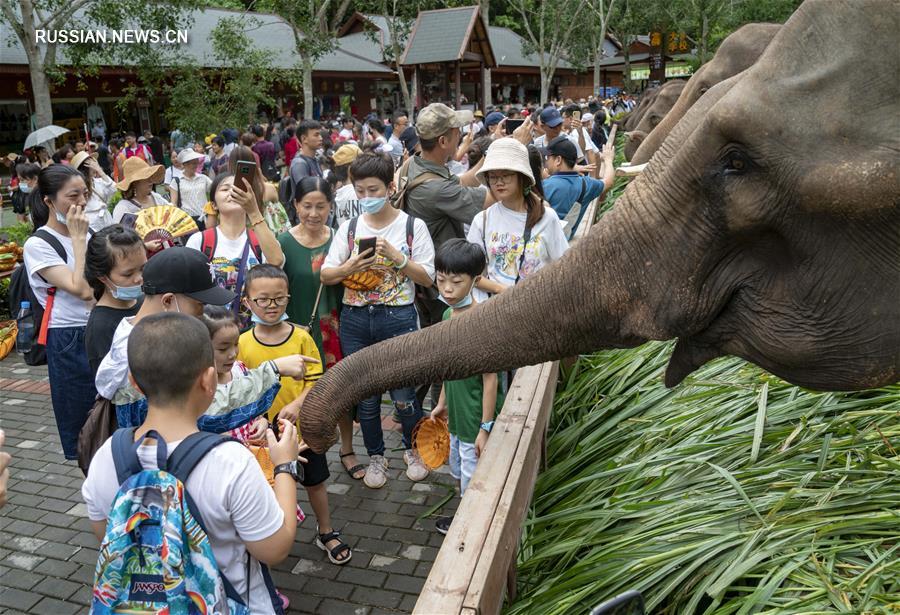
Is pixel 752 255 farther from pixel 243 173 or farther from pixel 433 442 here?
pixel 243 173

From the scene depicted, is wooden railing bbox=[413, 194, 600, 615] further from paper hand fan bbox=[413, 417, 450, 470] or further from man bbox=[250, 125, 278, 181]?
man bbox=[250, 125, 278, 181]

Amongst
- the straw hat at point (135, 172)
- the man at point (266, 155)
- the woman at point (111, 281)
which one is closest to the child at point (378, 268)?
the woman at point (111, 281)

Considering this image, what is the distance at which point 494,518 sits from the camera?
297cm

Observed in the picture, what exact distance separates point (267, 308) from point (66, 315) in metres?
1.62

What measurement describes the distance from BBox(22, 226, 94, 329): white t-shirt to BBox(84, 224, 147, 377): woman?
2.82 ft

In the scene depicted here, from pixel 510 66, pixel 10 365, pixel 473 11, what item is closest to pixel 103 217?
pixel 10 365

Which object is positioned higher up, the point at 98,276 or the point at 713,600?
the point at 98,276

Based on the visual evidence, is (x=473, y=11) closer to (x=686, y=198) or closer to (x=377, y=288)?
(x=377, y=288)

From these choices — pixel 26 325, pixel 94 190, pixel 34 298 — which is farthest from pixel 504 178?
pixel 94 190

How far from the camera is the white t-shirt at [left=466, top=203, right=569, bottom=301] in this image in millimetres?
5027

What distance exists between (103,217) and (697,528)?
19.9ft

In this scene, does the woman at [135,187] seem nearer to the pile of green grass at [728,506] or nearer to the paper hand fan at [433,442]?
A: the paper hand fan at [433,442]

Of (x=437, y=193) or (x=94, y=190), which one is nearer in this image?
(x=437, y=193)

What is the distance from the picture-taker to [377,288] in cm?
516
